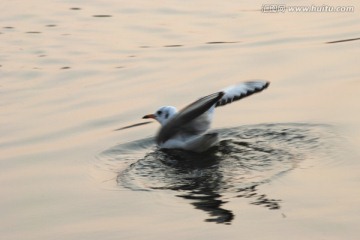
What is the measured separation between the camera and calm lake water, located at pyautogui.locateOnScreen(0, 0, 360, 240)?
7.88 metres

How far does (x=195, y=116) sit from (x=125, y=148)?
0.81 metres

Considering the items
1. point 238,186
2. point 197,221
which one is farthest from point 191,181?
point 197,221

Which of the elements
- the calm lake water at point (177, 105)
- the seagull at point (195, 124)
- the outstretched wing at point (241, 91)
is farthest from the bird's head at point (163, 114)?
the outstretched wing at point (241, 91)

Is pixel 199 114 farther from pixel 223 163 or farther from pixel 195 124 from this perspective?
pixel 223 163

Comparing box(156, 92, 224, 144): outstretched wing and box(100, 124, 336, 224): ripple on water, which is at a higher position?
box(156, 92, 224, 144): outstretched wing

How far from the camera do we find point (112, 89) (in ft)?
40.0

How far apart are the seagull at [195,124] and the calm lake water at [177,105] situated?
5.1 inches

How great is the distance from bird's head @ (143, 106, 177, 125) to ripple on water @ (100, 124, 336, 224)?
0.84ft

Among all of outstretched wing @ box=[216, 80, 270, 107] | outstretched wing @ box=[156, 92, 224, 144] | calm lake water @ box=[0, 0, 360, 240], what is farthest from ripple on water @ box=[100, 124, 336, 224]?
outstretched wing @ box=[216, 80, 270, 107]

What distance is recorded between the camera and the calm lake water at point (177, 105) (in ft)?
25.9

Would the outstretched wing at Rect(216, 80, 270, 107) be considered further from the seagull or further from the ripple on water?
the ripple on water

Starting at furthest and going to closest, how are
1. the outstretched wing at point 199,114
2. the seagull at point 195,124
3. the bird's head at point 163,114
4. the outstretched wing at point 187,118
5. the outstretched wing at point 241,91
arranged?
1. the bird's head at point 163,114
2. the outstretched wing at point 241,91
3. the seagull at point 195,124
4. the outstretched wing at point 199,114
5. the outstretched wing at point 187,118

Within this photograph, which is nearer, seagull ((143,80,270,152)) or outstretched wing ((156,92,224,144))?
outstretched wing ((156,92,224,144))

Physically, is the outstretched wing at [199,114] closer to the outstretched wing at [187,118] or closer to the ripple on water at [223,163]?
the outstretched wing at [187,118]
